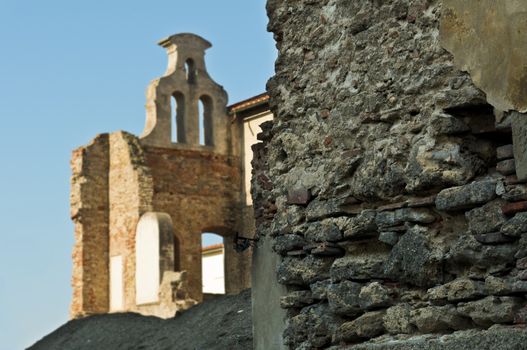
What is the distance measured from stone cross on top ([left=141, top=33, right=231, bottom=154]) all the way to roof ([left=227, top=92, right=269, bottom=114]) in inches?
9.4

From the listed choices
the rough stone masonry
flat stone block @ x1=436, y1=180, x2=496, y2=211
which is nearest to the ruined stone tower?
the rough stone masonry

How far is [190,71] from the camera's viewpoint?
24.7 meters

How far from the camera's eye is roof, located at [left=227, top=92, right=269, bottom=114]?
23764 mm

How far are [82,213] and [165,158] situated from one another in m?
2.36

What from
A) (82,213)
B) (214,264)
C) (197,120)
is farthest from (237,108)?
(214,264)

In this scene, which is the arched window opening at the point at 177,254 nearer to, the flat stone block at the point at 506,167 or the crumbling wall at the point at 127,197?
the crumbling wall at the point at 127,197

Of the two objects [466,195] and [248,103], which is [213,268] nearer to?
[248,103]

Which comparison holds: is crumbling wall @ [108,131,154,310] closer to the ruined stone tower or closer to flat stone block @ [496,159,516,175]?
the ruined stone tower

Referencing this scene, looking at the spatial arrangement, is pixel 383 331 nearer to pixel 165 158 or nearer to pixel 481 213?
pixel 481 213

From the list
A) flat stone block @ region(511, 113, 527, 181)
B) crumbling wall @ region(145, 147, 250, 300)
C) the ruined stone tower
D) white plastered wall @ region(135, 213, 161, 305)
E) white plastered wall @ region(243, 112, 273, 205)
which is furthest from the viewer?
white plastered wall @ region(243, 112, 273, 205)

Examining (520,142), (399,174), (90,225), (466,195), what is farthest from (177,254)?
(520,142)

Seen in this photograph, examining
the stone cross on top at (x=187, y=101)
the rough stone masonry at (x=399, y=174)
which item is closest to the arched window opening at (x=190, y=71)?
the stone cross on top at (x=187, y=101)

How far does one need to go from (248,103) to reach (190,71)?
173 centimetres

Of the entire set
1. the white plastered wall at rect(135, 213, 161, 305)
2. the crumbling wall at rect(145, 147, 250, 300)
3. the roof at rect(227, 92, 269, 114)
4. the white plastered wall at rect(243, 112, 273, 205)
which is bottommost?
the white plastered wall at rect(135, 213, 161, 305)
